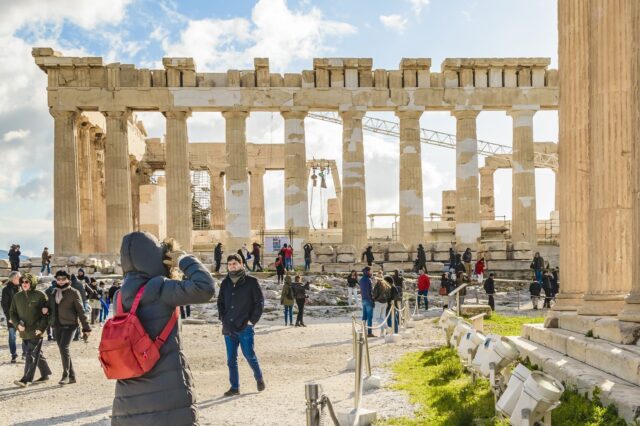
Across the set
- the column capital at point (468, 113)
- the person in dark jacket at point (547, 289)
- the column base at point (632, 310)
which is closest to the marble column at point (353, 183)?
the column capital at point (468, 113)

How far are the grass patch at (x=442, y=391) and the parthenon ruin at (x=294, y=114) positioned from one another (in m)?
22.0

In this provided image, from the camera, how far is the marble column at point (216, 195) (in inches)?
1815

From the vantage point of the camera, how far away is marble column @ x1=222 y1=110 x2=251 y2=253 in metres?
34.0

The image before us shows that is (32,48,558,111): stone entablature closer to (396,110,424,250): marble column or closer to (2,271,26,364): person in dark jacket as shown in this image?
(396,110,424,250): marble column

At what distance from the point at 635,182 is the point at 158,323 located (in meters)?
6.14

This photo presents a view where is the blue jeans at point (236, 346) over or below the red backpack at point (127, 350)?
below

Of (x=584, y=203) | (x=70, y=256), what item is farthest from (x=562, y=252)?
(x=70, y=256)

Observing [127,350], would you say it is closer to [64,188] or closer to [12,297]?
[12,297]

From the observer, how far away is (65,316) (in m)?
11.1

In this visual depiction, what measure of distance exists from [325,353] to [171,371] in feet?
31.3

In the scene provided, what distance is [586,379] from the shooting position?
795 centimetres

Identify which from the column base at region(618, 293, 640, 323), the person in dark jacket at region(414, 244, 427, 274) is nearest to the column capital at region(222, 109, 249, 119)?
the person in dark jacket at region(414, 244, 427, 274)

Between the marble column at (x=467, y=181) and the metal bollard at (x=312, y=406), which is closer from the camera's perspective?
the metal bollard at (x=312, y=406)

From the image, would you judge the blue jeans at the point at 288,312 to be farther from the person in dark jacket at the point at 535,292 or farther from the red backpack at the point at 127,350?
the red backpack at the point at 127,350
